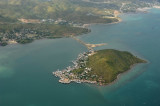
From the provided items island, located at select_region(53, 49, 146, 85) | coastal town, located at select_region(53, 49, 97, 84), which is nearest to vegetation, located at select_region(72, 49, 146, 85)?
island, located at select_region(53, 49, 146, 85)

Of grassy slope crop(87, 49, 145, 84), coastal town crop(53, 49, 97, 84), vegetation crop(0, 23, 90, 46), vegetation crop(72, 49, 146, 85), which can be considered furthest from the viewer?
vegetation crop(0, 23, 90, 46)

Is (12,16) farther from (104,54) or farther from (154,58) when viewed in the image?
(154,58)

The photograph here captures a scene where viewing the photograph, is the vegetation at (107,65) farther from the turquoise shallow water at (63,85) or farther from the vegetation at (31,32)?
the vegetation at (31,32)

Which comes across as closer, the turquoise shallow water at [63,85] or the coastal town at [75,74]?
the turquoise shallow water at [63,85]

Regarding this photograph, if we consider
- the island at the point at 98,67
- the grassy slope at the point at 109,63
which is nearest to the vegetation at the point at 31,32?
the island at the point at 98,67

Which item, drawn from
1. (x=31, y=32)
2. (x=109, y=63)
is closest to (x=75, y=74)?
(x=109, y=63)

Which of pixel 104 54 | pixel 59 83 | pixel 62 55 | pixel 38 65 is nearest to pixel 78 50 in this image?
pixel 62 55

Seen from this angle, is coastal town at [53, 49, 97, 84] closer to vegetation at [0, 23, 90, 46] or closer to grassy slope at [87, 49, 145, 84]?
grassy slope at [87, 49, 145, 84]

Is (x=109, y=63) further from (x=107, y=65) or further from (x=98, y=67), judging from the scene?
(x=98, y=67)
